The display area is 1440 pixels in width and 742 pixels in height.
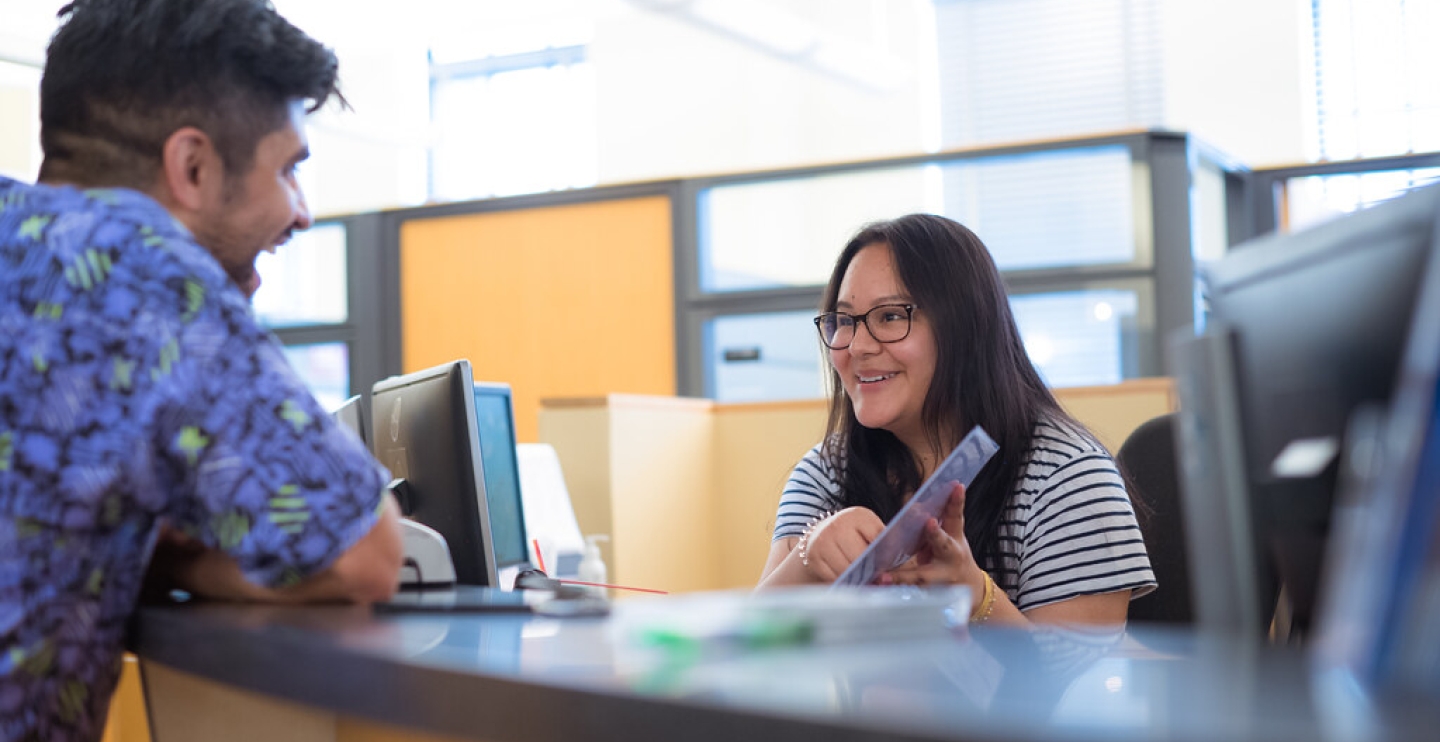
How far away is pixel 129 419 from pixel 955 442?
3.51 ft

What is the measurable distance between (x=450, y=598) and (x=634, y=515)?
2.66 meters

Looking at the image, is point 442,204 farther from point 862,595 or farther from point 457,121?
point 862,595

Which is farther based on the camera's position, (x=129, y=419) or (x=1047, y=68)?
(x=1047, y=68)

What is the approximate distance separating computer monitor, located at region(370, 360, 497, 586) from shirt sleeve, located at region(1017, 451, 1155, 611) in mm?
642

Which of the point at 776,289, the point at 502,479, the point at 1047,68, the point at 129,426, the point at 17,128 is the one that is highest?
the point at 1047,68

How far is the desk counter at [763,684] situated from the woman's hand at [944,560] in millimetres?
386

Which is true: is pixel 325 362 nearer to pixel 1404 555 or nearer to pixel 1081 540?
pixel 1081 540

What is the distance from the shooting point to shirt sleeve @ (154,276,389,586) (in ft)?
3.07

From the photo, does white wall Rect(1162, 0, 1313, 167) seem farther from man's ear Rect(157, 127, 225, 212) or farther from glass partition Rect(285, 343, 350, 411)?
man's ear Rect(157, 127, 225, 212)

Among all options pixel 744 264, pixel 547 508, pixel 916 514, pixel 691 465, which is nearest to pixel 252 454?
pixel 916 514

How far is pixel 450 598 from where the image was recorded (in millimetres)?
1126

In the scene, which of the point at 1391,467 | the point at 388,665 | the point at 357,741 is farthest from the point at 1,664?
the point at 1391,467

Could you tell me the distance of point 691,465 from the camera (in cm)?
403

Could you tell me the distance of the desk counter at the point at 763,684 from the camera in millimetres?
515
